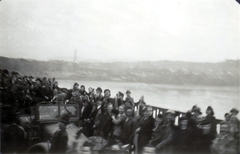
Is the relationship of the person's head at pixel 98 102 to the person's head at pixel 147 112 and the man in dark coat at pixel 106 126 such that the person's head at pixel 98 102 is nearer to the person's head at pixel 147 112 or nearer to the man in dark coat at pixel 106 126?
the man in dark coat at pixel 106 126

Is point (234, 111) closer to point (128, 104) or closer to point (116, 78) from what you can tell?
point (128, 104)

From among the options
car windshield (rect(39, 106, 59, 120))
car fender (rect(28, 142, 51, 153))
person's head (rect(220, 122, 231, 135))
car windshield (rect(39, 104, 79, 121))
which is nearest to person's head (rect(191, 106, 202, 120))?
person's head (rect(220, 122, 231, 135))

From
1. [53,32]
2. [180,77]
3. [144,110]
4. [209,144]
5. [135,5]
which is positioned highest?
[135,5]

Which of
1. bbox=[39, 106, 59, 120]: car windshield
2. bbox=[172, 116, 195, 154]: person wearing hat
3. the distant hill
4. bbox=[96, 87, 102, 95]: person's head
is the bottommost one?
bbox=[172, 116, 195, 154]: person wearing hat

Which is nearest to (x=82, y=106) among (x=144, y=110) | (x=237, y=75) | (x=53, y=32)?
(x=144, y=110)

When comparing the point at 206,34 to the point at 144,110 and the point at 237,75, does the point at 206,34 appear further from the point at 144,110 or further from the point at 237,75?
the point at 144,110

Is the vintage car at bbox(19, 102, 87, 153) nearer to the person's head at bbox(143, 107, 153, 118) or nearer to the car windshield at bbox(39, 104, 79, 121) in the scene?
the car windshield at bbox(39, 104, 79, 121)
